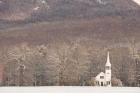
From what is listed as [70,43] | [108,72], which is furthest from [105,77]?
[70,43]

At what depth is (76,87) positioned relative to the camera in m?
4.66

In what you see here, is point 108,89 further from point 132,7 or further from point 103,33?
point 132,7

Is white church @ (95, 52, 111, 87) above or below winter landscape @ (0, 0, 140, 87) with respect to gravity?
below

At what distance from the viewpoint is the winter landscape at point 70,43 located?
15.2 feet

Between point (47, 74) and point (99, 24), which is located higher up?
point (99, 24)

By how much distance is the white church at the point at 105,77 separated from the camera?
4.61 meters

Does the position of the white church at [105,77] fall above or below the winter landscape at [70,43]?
below

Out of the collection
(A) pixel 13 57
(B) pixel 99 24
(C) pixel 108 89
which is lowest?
(C) pixel 108 89

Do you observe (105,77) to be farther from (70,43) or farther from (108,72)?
(70,43)

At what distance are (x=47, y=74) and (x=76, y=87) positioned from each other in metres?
0.33

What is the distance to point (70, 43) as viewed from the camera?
185 inches

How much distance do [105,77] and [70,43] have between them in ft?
1.66

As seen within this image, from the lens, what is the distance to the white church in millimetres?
4613

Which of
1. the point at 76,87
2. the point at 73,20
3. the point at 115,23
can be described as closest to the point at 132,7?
the point at 115,23
